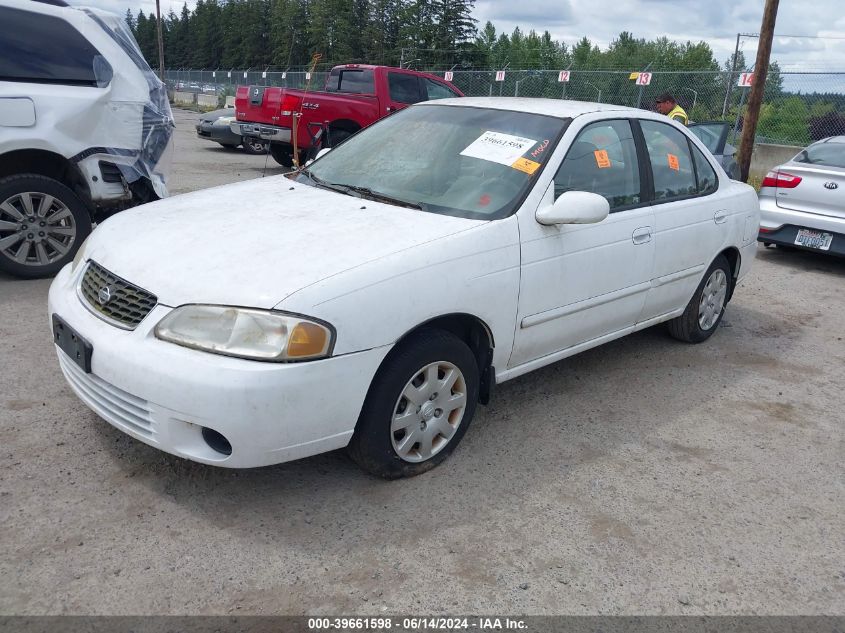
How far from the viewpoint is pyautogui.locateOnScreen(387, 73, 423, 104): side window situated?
12609 mm

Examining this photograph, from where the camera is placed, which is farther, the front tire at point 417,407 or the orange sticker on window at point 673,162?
the orange sticker on window at point 673,162

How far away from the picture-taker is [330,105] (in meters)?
12.1

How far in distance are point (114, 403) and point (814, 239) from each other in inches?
294

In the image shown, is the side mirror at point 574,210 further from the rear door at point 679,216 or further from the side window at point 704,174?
the side window at point 704,174

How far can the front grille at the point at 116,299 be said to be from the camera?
287 centimetres

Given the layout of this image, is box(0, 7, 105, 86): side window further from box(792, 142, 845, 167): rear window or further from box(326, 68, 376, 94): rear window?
box(792, 142, 845, 167): rear window

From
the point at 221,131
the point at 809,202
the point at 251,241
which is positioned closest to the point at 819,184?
the point at 809,202

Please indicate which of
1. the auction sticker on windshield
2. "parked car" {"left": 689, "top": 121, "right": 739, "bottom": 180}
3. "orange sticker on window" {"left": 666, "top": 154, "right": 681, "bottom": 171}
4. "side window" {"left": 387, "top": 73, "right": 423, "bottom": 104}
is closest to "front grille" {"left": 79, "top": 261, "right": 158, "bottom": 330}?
the auction sticker on windshield

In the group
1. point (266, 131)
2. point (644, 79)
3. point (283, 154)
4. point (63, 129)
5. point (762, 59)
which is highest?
point (762, 59)

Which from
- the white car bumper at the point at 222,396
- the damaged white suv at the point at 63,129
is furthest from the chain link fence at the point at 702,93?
the white car bumper at the point at 222,396

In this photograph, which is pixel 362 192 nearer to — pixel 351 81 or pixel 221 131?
pixel 351 81

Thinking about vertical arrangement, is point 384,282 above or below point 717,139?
below

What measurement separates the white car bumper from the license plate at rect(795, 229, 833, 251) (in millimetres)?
6697

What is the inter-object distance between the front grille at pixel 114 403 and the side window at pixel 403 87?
10318 millimetres
